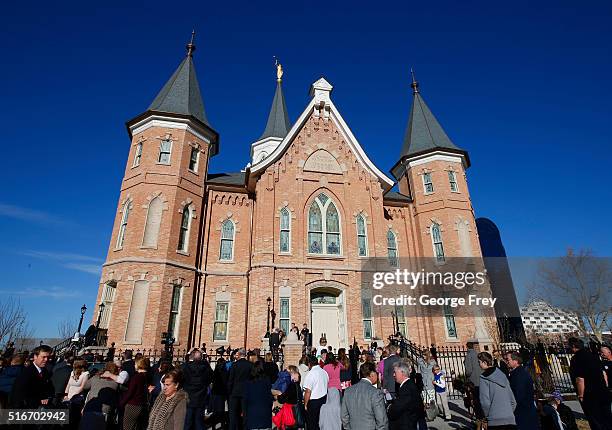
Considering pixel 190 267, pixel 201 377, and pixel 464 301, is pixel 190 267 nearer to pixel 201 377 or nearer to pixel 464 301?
pixel 201 377

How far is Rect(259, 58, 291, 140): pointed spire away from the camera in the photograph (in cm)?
3516

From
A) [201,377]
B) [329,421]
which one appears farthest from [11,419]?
[329,421]

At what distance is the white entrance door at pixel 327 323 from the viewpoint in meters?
17.8

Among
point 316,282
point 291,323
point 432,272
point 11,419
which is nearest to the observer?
point 11,419

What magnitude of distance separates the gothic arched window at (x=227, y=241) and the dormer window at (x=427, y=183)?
13.1 meters

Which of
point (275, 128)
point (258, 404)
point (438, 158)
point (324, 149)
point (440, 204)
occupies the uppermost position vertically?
point (275, 128)

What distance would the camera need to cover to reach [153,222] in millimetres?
18141

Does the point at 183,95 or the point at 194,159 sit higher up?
the point at 183,95

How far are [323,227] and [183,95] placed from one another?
39.8ft

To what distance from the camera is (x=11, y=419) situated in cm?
527

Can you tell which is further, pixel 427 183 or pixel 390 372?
pixel 427 183

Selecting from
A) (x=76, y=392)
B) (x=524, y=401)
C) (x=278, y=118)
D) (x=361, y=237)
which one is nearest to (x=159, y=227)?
(x=361, y=237)

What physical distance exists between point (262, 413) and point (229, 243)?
15.2m

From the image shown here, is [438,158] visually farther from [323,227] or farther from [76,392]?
[76,392]
